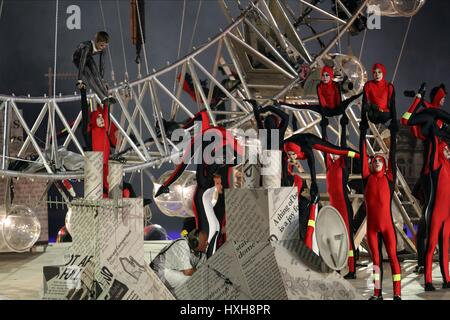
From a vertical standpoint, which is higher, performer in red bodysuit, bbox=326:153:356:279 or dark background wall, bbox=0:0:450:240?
dark background wall, bbox=0:0:450:240

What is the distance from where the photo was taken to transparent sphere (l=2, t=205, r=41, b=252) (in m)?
8.34

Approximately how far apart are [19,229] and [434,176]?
3955 mm

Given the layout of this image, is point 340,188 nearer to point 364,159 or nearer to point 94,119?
point 364,159

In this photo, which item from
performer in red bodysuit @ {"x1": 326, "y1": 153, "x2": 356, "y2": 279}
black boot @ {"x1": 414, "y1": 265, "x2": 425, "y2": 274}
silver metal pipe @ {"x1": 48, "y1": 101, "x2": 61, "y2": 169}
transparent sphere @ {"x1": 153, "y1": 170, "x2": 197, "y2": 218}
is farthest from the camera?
transparent sphere @ {"x1": 153, "y1": 170, "x2": 197, "y2": 218}

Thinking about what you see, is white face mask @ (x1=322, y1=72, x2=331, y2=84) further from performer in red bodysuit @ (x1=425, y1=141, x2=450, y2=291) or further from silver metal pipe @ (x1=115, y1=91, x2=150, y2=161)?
silver metal pipe @ (x1=115, y1=91, x2=150, y2=161)

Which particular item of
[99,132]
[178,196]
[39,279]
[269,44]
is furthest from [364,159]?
[178,196]

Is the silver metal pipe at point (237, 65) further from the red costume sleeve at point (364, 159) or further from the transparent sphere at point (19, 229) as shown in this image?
the transparent sphere at point (19, 229)

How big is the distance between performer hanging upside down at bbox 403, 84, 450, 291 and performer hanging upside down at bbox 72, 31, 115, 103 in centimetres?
227

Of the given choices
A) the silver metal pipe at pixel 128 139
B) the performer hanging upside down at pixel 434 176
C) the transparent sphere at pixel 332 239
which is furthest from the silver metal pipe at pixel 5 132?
the transparent sphere at pixel 332 239

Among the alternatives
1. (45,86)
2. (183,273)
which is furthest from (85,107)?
(45,86)

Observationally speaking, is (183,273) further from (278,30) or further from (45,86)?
(45,86)

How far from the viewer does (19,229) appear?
8.32 meters

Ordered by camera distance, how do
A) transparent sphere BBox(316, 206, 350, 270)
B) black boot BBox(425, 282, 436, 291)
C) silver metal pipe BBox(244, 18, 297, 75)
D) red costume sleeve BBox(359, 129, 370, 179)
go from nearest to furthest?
transparent sphere BBox(316, 206, 350, 270)
red costume sleeve BBox(359, 129, 370, 179)
black boot BBox(425, 282, 436, 291)
silver metal pipe BBox(244, 18, 297, 75)

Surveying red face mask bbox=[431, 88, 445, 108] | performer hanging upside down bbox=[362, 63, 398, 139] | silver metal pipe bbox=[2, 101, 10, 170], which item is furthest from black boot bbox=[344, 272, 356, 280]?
silver metal pipe bbox=[2, 101, 10, 170]
